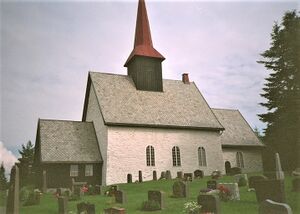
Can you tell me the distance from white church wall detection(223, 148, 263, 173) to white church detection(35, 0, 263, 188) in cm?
10

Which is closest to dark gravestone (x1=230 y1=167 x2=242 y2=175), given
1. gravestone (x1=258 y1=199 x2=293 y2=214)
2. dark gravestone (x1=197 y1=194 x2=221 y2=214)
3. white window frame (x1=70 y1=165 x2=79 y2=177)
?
white window frame (x1=70 y1=165 x2=79 y2=177)

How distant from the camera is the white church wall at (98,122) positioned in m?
25.0

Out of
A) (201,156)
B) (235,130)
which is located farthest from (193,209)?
(235,130)

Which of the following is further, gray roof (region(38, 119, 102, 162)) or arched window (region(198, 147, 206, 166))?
arched window (region(198, 147, 206, 166))

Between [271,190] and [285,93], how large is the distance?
16240 millimetres

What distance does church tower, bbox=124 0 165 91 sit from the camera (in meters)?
30.4

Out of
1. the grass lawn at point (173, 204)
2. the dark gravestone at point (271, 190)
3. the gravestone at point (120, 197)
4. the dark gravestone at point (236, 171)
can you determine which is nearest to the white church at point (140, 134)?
the dark gravestone at point (236, 171)

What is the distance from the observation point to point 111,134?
984 inches

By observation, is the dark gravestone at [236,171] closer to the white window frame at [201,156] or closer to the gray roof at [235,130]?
the white window frame at [201,156]

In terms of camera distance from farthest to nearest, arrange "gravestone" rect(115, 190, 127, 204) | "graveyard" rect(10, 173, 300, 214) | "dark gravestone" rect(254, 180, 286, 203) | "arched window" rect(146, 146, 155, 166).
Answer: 1. "arched window" rect(146, 146, 155, 166)
2. "gravestone" rect(115, 190, 127, 204)
3. "graveyard" rect(10, 173, 300, 214)
4. "dark gravestone" rect(254, 180, 286, 203)

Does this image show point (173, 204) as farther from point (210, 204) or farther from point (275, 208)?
point (275, 208)

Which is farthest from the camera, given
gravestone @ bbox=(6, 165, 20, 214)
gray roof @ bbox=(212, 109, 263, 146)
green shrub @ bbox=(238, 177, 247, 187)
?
gray roof @ bbox=(212, 109, 263, 146)

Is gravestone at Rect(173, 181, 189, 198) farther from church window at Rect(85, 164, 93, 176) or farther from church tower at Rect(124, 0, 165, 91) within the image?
church tower at Rect(124, 0, 165, 91)

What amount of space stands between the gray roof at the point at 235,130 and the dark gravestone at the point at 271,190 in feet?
60.9
